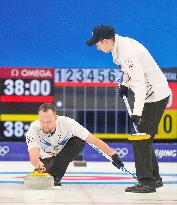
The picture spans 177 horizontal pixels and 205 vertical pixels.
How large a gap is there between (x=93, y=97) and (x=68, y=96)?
1.13ft

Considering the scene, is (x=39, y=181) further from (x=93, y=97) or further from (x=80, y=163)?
(x=93, y=97)

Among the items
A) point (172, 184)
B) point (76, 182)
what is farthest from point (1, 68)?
point (172, 184)

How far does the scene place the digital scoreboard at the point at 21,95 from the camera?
26.4 ft

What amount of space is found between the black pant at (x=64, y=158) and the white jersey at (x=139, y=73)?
0.75 m

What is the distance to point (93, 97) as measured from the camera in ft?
26.3

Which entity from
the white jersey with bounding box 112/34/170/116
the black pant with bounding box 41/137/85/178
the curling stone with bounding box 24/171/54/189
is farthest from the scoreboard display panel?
the white jersey with bounding box 112/34/170/116

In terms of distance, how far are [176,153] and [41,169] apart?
13.1ft

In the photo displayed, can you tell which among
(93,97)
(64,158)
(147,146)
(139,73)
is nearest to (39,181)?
(64,158)

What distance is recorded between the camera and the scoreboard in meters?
8.02

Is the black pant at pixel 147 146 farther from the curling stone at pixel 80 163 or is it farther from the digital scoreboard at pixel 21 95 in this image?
the digital scoreboard at pixel 21 95

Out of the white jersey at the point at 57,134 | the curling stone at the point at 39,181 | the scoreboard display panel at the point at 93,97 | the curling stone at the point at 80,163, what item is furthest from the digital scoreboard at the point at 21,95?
the curling stone at the point at 39,181

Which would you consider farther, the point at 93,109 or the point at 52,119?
the point at 93,109

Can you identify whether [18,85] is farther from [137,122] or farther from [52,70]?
[137,122]

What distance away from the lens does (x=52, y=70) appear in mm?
8094
